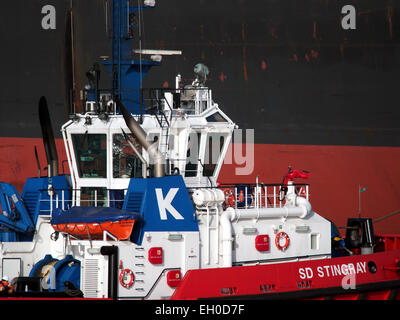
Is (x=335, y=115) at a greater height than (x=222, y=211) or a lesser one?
greater

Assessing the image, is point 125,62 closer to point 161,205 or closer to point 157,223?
point 161,205

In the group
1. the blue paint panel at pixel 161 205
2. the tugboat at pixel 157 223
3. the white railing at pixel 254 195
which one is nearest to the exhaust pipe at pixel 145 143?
the tugboat at pixel 157 223

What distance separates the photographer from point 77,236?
8.79m

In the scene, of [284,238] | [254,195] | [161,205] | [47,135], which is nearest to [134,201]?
[161,205]

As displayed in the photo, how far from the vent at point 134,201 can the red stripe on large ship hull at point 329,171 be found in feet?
29.8

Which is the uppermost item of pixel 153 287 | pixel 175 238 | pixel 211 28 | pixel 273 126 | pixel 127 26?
pixel 211 28

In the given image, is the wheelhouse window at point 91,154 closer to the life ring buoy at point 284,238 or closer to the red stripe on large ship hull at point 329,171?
the life ring buoy at point 284,238

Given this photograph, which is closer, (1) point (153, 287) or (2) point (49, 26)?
(1) point (153, 287)

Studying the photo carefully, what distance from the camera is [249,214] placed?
9344 mm

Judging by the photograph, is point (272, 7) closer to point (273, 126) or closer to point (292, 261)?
point (273, 126)

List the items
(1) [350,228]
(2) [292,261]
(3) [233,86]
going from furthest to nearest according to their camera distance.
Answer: (3) [233,86], (1) [350,228], (2) [292,261]

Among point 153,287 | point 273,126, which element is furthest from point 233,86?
point 153,287

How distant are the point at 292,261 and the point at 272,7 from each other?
40.4 ft

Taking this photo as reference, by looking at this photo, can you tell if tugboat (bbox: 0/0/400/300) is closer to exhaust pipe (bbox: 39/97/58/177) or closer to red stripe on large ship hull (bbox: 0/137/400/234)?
exhaust pipe (bbox: 39/97/58/177)
